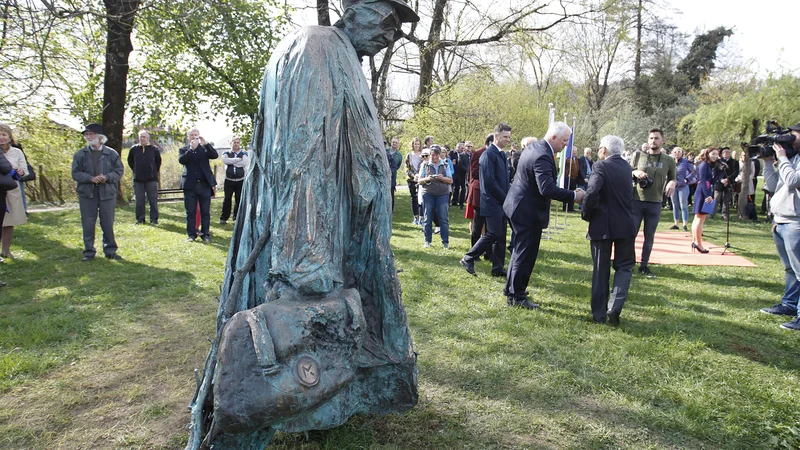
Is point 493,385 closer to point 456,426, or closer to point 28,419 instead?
point 456,426

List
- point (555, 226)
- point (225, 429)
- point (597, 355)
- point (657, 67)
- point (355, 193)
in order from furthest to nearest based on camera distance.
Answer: point (657, 67) < point (555, 226) < point (597, 355) < point (355, 193) < point (225, 429)

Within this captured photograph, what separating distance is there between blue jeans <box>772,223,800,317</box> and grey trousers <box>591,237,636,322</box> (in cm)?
173

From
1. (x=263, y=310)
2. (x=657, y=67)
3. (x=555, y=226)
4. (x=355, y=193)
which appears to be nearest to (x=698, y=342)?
(x=355, y=193)

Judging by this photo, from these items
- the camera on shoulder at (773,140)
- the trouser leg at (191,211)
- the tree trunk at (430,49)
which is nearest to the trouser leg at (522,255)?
the camera on shoulder at (773,140)

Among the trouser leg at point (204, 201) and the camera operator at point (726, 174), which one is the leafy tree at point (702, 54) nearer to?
the camera operator at point (726, 174)

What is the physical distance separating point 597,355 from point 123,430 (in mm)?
3760

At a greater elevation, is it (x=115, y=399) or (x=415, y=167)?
(x=415, y=167)

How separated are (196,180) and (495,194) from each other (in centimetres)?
584

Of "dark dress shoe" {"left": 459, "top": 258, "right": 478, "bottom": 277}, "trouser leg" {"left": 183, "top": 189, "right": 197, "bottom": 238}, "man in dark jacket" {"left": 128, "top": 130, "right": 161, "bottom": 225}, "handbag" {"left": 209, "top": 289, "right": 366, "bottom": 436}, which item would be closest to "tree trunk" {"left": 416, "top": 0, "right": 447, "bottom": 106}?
"man in dark jacket" {"left": 128, "top": 130, "right": 161, "bottom": 225}

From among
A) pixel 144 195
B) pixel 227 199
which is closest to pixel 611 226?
pixel 227 199

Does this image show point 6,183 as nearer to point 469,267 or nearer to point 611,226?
point 469,267

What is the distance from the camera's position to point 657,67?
34.9 m

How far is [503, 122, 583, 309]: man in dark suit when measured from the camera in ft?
18.1

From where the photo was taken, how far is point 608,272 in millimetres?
5266
